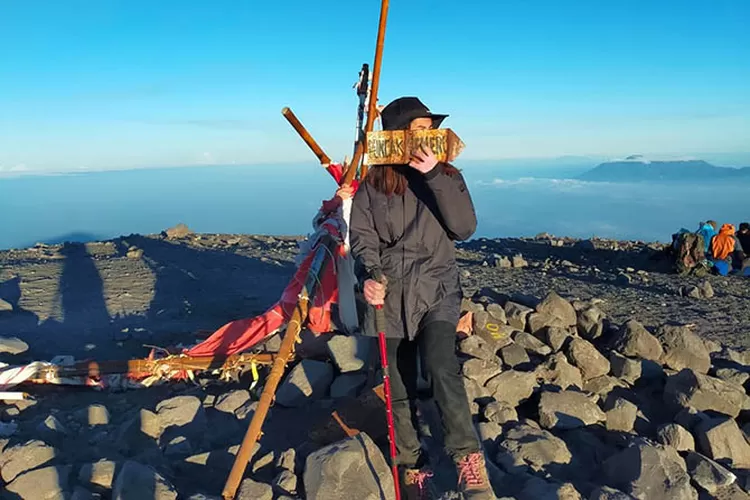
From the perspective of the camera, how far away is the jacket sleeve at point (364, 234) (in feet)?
12.3

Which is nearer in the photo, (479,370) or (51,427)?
→ (51,427)

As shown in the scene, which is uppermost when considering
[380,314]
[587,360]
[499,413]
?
[380,314]

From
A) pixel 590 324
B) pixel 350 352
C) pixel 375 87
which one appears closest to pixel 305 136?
pixel 375 87

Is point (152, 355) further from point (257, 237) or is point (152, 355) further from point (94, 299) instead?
point (257, 237)

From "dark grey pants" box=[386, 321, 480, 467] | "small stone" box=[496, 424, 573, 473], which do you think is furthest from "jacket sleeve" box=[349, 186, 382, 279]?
"small stone" box=[496, 424, 573, 473]

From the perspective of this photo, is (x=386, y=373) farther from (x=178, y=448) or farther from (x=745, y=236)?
(x=745, y=236)

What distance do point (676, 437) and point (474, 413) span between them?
1454 mm

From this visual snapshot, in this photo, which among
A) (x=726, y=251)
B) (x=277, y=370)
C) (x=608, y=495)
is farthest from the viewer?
(x=726, y=251)

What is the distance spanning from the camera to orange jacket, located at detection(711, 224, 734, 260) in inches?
522

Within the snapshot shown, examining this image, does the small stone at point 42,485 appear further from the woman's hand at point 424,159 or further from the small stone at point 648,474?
the small stone at point 648,474

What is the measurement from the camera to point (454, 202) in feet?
11.7

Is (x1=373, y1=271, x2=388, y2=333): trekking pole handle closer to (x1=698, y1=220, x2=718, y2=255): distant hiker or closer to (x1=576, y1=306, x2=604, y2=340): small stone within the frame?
(x1=576, y1=306, x2=604, y2=340): small stone

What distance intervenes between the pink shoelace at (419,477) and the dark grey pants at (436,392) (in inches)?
3.0

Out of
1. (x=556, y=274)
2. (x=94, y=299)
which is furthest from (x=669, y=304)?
(x=94, y=299)
